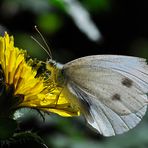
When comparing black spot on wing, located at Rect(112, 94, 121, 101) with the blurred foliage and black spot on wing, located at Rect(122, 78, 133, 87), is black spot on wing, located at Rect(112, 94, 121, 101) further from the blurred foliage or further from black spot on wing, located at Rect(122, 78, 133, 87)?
the blurred foliage

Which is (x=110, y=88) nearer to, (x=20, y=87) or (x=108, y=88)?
(x=108, y=88)

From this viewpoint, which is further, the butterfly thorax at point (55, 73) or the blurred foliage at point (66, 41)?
the blurred foliage at point (66, 41)

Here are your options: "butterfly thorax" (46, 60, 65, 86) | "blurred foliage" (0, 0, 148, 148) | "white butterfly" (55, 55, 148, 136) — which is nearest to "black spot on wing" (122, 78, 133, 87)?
"white butterfly" (55, 55, 148, 136)

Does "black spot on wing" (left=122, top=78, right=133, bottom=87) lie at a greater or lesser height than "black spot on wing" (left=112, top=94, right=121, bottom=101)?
greater

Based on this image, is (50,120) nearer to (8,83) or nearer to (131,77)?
(131,77)

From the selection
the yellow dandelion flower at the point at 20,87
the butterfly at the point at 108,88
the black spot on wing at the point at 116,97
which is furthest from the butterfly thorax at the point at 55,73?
the black spot on wing at the point at 116,97

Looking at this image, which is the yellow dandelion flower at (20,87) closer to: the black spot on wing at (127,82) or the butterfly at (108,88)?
the butterfly at (108,88)

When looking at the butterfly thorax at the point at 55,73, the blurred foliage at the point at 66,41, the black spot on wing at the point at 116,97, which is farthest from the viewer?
the blurred foliage at the point at 66,41
